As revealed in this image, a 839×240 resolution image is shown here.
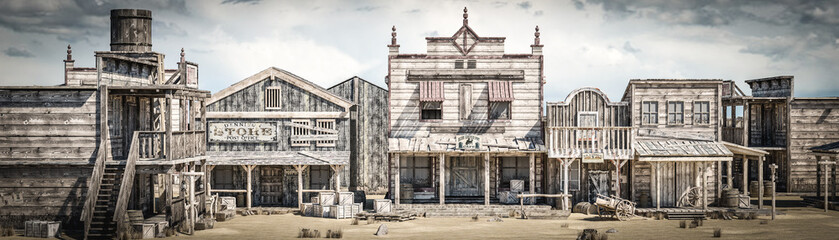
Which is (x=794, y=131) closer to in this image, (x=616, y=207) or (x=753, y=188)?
(x=753, y=188)

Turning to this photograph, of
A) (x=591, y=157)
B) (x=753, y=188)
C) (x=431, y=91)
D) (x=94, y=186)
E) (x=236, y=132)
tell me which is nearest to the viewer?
(x=94, y=186)

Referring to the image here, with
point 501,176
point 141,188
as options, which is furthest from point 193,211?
point 501,176

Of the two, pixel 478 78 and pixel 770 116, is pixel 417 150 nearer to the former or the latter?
pixel 478 78

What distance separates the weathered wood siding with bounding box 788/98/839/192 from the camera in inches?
1603

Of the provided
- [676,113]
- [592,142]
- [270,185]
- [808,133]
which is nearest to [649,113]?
[676,113]

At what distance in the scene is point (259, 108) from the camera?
33969 mm

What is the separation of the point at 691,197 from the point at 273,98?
17.6 m

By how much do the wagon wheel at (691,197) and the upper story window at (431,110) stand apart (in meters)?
10.3

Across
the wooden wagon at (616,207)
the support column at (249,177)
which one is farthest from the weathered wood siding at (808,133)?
the support column at (249,177)

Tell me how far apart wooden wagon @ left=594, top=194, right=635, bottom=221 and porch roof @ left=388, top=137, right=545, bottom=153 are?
322 cm

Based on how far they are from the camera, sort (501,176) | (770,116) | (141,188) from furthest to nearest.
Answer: (770,116)
(501,176)
(141,188)

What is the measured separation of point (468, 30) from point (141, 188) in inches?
564

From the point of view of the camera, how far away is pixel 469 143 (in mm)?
32406

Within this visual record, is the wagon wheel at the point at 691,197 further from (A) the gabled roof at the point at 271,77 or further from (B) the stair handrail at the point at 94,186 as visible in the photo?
(B) the stair handrail at the point at 94,186
